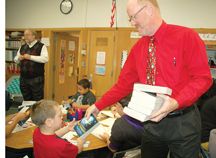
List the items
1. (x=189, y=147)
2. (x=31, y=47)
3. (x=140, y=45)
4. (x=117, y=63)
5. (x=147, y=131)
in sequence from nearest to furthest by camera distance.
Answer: (x=189, y=147)
(x=147, y=131)
(x=140, y=45)
(x=31, y=47)
(x=117, y=63)

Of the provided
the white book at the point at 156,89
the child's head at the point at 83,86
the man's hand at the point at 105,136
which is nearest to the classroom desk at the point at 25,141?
the man's hand at the point at 105,136

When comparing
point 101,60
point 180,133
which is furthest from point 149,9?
point 101,60

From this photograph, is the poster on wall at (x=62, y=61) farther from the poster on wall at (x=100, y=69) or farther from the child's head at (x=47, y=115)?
the child's head at (x=47, y=115)

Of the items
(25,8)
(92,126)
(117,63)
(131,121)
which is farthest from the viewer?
A: (25,8)

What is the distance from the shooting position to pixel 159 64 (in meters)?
1.25

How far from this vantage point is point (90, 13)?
5254 mm

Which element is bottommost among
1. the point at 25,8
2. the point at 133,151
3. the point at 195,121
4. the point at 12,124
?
the point at 133,151

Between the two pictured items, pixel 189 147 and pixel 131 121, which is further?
pixel 131 121

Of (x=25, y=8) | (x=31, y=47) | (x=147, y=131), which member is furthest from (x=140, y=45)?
(x=25, y=8)

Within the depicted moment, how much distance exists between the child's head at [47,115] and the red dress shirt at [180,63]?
81 cm

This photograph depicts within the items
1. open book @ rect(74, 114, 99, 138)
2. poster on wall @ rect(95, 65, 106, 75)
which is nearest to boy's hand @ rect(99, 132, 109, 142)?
open book @ rect(74, 114, 99, 138)

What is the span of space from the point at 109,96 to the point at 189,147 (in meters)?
0.60

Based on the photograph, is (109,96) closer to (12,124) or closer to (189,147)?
(189,147)

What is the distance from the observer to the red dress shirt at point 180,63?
109 cm
